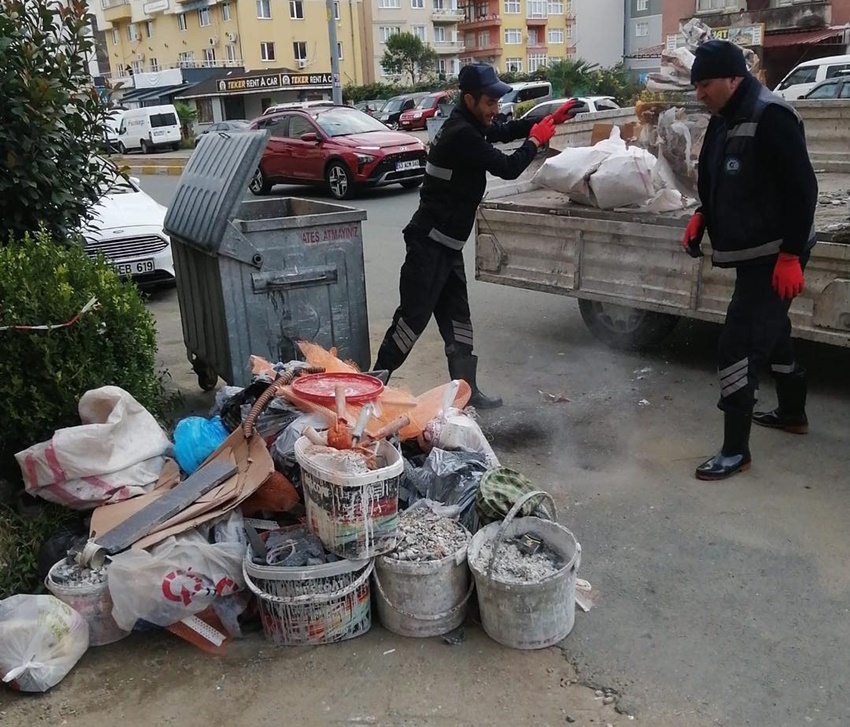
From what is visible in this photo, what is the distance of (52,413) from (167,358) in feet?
9.97

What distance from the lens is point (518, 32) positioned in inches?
2785

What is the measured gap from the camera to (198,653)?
2.96m

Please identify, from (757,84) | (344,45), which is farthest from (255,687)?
(344,45)

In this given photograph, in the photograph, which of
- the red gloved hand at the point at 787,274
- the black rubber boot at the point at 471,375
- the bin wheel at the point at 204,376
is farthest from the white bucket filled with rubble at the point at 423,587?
the bin wheel at the point at 204,376

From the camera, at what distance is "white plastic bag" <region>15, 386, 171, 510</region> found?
10.9ft

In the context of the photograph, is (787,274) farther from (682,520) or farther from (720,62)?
(682,520)

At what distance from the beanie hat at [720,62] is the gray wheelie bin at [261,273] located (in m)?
1.86

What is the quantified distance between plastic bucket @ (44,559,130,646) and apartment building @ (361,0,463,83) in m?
60.4

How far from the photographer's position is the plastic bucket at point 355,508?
2.83 m

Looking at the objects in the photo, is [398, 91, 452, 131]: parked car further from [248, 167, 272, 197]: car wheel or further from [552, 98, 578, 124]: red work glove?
[552, 98, 578, 124]: red work glove

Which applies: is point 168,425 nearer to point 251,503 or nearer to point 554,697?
point 251,503

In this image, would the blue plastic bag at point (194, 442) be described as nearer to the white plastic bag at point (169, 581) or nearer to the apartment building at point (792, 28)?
the white plastic bag at point (169, 581)

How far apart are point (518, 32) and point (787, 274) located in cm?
7284

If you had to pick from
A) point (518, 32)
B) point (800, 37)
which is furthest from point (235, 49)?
point (800, 37)
